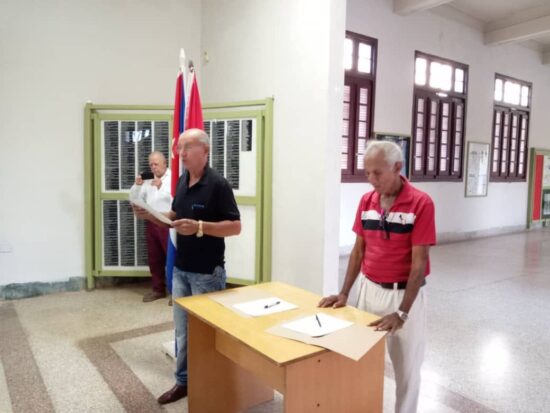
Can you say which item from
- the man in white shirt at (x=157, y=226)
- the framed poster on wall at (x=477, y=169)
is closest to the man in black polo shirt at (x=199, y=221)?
the man in white shirt at (x=157, y=226)

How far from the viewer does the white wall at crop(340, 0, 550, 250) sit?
7324mm

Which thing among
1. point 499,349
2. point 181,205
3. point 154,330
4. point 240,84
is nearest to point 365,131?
→ point 240,84

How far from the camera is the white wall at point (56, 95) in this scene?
4.55 metres

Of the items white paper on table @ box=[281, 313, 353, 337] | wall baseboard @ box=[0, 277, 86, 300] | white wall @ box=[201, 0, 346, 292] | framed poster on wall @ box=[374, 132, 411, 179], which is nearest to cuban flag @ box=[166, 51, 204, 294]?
white wall @ box=[201, 0, 346, 292]

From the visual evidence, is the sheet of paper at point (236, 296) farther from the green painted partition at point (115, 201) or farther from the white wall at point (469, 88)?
the white wall at point (469, 88)

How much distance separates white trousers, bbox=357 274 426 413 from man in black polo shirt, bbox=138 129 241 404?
0.87m

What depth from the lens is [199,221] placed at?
2336mm

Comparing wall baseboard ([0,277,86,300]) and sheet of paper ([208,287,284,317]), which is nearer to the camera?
sheet of paper ([208,287,284,317])

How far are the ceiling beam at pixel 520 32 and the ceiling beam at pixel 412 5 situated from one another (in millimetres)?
2415

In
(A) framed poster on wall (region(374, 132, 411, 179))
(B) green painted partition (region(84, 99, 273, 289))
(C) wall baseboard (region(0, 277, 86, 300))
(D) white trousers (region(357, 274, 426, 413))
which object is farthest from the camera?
(A) framed poster on wall (region(374, 132, 411, 179))

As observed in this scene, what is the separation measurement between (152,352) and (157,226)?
5.16 feet

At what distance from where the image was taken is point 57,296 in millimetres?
4797

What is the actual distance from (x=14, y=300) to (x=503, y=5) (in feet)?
30.0

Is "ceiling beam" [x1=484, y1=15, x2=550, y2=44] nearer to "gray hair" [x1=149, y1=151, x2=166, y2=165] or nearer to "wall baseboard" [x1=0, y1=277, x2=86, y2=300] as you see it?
"gray hair" [x1=149, y1=151, x2=166, y2=165]
